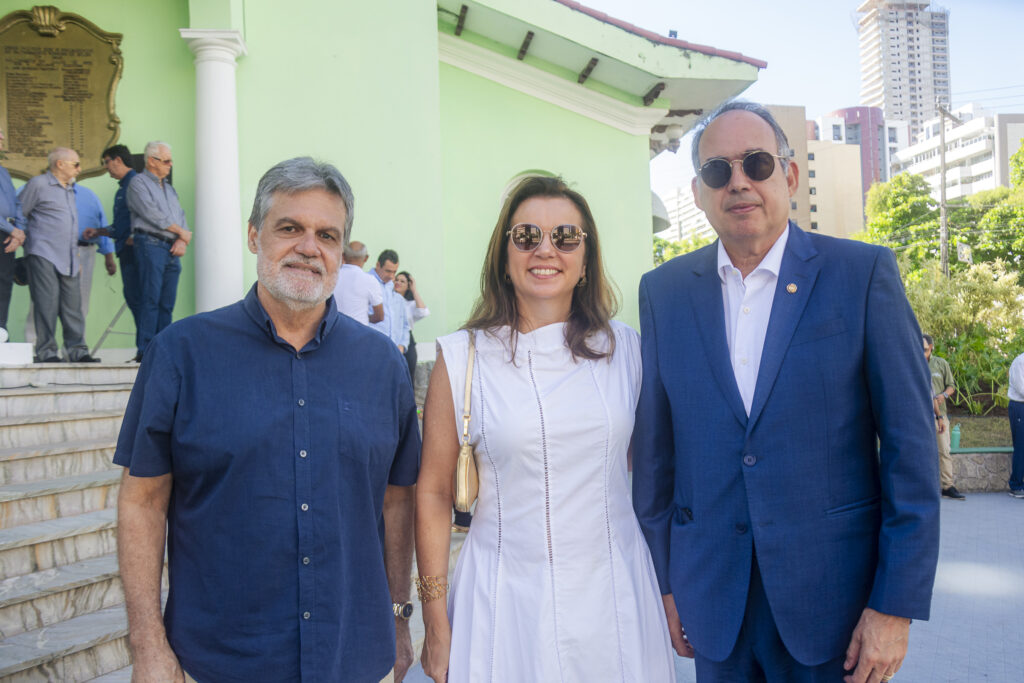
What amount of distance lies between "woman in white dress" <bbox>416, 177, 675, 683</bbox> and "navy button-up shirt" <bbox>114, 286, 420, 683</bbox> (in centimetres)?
35

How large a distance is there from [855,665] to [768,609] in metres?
0.26

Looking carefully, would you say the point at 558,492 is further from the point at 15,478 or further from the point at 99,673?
the point at 15,478

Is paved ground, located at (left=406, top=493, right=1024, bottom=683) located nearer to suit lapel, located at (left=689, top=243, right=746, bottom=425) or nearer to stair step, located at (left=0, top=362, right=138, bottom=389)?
suit lapel, located at (left=689, top=243, right=746, bottom=425)

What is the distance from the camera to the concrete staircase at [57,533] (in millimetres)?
3223

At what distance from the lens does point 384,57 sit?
27.7ft

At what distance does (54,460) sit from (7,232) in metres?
2.37

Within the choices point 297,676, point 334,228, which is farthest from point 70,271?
point 297,676

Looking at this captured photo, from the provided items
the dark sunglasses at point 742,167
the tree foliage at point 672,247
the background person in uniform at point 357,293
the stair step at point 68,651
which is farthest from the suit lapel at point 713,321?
the tree foliage at point 672,247

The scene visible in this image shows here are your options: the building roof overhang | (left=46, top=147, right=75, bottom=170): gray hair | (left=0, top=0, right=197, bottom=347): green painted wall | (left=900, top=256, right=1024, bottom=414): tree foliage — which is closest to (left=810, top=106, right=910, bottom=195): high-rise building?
(left=900, top=256, right=1024, bottom=414): tree foliage

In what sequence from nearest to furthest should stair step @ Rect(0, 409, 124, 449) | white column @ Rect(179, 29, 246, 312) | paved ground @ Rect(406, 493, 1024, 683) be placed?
paved ground @ Rect(406, 493, 1024, 683) < stair step @ Rect(0, 409, 124, 449) < white column @ Rect(179, 29, 246, 312)

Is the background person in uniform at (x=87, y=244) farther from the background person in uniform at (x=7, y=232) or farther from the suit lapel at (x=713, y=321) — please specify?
the suit lapel at (x=713, y=321)

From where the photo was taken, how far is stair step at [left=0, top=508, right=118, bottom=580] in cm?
353

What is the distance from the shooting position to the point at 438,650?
2260 millimetres

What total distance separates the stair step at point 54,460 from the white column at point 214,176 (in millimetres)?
2703
